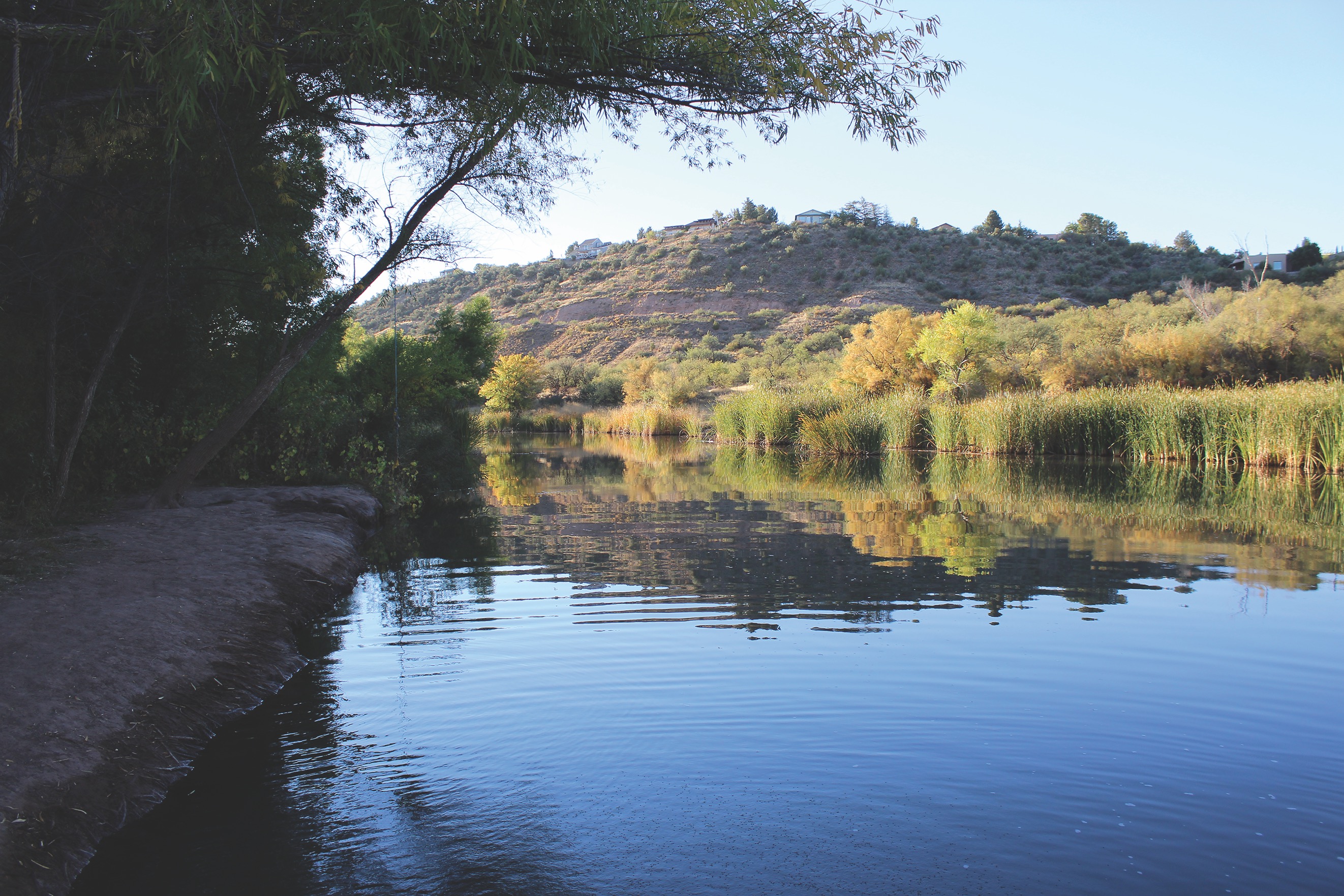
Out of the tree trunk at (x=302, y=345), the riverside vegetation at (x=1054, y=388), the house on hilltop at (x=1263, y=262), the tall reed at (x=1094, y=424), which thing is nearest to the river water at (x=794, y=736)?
the tree trunk at (x=302, y=345)

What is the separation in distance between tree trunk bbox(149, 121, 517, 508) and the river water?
2140 mm

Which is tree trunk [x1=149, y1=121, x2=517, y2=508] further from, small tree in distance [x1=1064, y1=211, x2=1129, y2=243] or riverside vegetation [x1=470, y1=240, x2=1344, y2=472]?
small tree in distance [x1=1064, y1=211, x2=1129, y2=243]

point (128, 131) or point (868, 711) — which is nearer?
point (868, 711)

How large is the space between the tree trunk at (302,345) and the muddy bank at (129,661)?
0.84m

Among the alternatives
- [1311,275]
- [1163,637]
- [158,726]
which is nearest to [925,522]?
[1163,637]

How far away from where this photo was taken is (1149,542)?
1089 centimetres

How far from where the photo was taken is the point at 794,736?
4.75 meters

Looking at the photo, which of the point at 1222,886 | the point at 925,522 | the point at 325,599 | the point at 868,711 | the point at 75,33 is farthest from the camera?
the point at 925,522

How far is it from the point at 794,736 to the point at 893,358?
34.2 metres

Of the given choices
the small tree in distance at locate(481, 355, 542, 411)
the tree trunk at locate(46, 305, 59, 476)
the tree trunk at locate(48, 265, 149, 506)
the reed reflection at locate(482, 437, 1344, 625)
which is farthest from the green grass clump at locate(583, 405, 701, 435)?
the tree trunk at locate(46, 305, 59, 476)

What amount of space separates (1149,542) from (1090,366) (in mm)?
26276

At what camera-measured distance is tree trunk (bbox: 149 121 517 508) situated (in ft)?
30.5

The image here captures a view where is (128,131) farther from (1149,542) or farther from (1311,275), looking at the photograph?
(1311,275)

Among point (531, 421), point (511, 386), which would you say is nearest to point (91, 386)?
point (511, 386)
